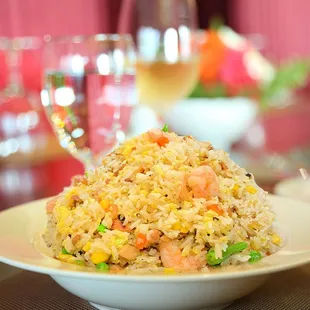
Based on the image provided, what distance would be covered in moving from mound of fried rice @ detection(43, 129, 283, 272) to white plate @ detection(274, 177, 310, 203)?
0.32 metres

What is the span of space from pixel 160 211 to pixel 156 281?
94 millimetres

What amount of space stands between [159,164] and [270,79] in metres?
1.23

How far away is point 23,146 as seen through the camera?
73.9 inches

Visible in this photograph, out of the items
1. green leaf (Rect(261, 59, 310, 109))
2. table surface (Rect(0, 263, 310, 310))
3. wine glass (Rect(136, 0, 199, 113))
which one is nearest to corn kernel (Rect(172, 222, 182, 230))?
table surface (Rect(0, 263, 310, 310))

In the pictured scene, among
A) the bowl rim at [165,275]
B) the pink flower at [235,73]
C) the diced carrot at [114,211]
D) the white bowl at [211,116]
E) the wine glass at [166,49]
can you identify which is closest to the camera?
the bowl rim at [165,275]

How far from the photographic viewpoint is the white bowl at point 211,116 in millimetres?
1559

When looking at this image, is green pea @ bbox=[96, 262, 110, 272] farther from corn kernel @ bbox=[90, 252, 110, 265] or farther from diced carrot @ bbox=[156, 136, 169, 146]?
diced carrot @ bbox=[156, 136, 169, 146]

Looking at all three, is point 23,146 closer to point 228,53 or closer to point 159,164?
point 228,53

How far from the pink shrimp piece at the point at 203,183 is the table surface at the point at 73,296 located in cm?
11

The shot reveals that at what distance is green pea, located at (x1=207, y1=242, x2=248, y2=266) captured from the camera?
1.99 feet

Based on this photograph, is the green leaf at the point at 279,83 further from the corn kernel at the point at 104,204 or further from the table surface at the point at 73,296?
the corn kernel at the point at 104,204

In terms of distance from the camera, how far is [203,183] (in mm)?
642

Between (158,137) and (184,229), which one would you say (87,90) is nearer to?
(158,137)

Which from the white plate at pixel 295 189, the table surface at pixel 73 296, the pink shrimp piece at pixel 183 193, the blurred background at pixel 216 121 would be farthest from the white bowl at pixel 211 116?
the pink shrimp piece at pixel 183 193
